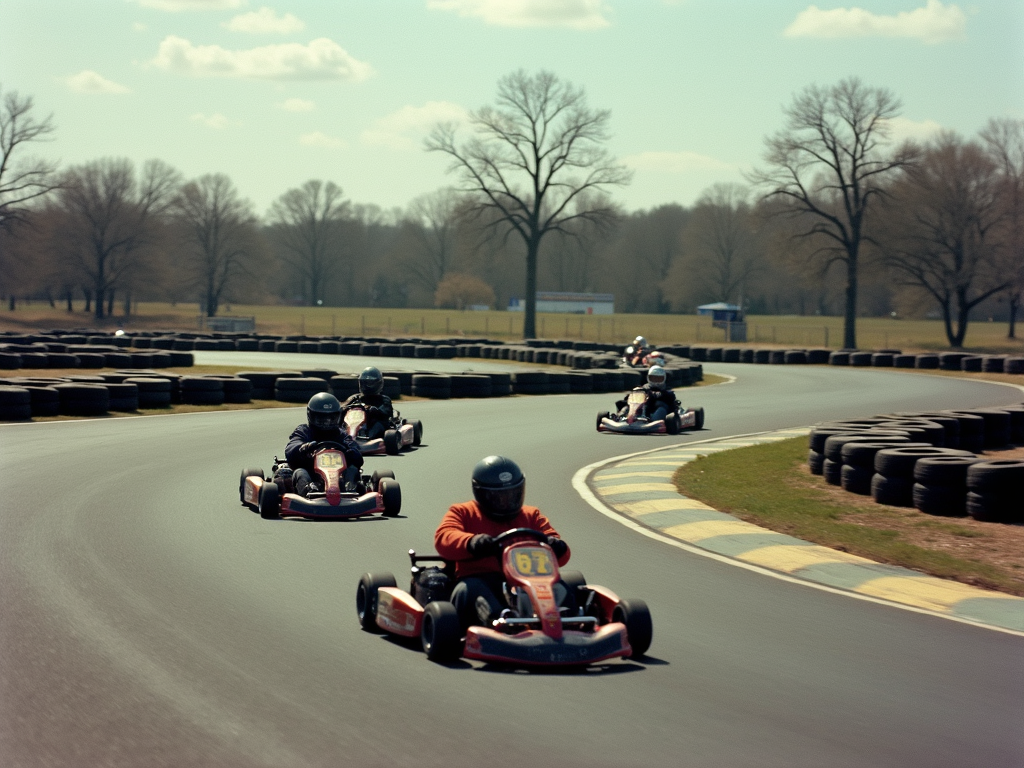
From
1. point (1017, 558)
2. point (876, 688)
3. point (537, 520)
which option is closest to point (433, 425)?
point (1017, 558)

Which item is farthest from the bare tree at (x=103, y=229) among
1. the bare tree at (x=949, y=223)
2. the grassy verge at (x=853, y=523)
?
the grassy verge at (x=853, y=523)

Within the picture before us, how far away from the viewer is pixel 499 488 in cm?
701

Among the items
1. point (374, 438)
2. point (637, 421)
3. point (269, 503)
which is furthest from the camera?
point (637, 421)

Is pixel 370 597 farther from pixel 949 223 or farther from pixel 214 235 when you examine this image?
pixel 214 235

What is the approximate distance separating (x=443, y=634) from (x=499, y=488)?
1038 millimetres

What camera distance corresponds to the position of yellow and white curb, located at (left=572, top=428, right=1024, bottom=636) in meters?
8.11

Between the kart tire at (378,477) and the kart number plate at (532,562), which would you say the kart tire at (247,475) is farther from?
the kart number plate at (532,562)

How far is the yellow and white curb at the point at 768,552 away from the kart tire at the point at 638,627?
7.76ft

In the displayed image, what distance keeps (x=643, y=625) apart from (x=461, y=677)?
1.02m

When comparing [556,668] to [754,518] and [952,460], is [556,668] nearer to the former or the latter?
[754,518]

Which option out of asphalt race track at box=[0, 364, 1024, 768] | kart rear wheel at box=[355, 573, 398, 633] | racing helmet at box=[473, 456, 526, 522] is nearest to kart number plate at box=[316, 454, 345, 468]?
asphalt race track at box=[0, 364, 1024, 768]

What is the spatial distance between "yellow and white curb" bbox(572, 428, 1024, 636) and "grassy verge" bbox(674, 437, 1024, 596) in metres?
0.22

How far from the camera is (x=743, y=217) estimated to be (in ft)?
413

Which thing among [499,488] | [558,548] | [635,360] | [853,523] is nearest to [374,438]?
[853,523]
